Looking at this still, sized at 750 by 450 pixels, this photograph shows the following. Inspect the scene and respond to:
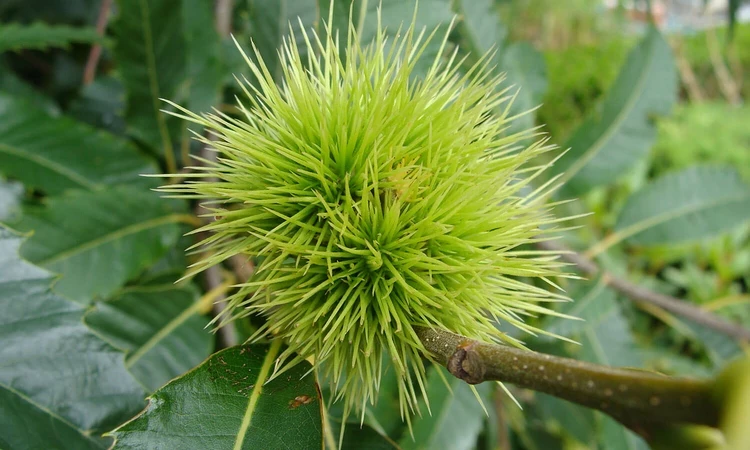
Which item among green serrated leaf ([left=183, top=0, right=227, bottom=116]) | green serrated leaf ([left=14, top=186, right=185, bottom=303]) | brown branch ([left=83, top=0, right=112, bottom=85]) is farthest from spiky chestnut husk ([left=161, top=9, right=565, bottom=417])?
brown branch ([left=83, top=0, right=112, bottom=85])

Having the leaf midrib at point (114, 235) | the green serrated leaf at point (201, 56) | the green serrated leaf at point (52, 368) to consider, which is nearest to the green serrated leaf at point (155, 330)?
the leaf midrib at point (114, 235)

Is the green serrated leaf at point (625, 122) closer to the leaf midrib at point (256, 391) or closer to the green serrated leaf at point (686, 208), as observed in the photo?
the green serrated leaf at point (686, 208)

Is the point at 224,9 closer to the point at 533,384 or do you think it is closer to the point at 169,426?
the point at 169,426

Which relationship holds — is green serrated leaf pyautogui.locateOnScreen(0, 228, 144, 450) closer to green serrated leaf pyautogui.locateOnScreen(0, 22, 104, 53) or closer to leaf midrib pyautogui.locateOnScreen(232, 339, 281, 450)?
leaf midrib pyautogui.locateOnScreen(232, 339, 281, 450)

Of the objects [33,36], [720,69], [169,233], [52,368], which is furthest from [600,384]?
[720,69]

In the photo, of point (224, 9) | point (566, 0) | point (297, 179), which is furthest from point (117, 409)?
point (566, 0)

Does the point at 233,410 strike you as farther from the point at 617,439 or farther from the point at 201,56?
the point at 617,439
